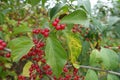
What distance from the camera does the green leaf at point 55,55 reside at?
1525mm

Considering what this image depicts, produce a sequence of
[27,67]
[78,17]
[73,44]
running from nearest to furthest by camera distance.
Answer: [78,17] → [73,44] → [27,67]

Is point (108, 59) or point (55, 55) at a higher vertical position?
point (55, 55)

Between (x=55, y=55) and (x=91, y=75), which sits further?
(x=91, y=75)

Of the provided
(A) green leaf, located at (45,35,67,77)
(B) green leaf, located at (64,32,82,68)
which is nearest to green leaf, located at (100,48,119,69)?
(B) green leaf, located at (64,32,82,68)

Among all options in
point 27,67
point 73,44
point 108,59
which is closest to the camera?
point 73,44

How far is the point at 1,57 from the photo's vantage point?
2.60m

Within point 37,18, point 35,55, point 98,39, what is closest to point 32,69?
point 35,55

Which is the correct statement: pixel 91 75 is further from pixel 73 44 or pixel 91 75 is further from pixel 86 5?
pixel 86 5

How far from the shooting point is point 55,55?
1540 mm

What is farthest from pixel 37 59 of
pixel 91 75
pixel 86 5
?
pixel 86 5

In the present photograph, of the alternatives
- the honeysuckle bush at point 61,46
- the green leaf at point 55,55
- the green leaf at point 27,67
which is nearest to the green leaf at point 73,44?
the honeysuckle bush at point 61,46

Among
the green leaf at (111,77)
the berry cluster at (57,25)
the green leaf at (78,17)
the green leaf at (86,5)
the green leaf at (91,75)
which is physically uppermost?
the green leaf at (86,5)

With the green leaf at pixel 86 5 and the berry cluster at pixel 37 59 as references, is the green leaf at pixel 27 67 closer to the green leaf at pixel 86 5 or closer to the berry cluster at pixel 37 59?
the berry cluster at pixel 37 59

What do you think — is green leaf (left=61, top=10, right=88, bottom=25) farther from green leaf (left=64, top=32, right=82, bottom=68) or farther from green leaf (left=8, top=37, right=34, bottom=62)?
green leaf (left=8, top=37, right=34, bottom=62)
